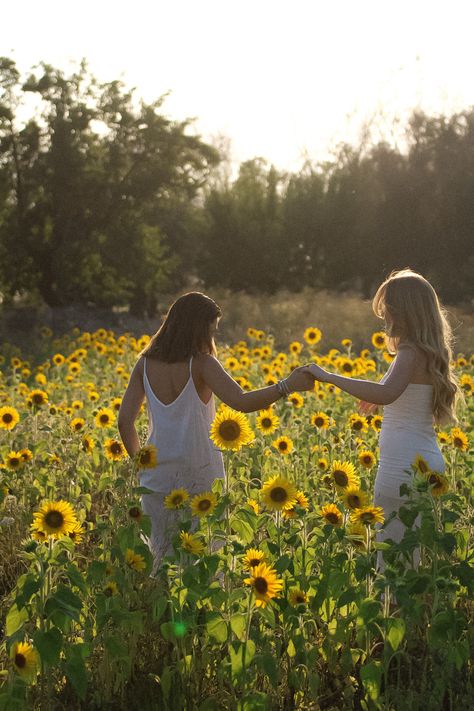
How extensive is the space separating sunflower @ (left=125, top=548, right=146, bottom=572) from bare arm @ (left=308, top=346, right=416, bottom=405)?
1.17m

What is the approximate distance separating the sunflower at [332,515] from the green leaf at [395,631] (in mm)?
519

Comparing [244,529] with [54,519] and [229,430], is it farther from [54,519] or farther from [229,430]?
[54,519]

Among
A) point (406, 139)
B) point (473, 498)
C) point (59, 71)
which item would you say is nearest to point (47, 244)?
point (59, 71)

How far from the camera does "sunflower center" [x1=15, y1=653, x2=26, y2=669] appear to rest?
2883mm

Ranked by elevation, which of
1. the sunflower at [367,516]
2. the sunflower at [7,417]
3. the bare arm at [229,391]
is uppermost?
the bare arm at [229,391]

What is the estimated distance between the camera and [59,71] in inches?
877

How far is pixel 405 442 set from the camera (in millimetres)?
4039

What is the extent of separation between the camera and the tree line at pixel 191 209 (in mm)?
22375

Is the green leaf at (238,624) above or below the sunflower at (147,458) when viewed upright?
below

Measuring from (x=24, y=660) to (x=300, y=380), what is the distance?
1.79 meters

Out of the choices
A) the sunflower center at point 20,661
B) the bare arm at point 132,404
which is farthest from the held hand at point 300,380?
the sunflower center at point 20,661

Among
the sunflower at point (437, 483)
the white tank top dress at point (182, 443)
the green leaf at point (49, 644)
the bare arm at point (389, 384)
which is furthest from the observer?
the white tank top dress at point (182, 443)

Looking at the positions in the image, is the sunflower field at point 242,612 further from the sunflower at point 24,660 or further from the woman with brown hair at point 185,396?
the woman with brown hair at point 185,396

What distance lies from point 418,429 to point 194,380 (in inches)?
39.4
